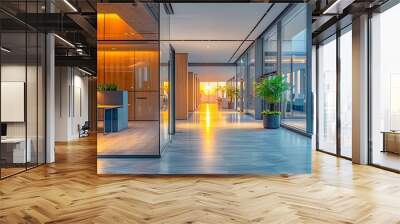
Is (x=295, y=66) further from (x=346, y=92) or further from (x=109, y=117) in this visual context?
(x=109, y=117)

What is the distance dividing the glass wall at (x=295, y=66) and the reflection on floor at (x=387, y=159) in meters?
3.69

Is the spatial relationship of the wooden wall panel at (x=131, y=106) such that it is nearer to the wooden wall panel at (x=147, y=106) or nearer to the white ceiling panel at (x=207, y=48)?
the wooden wall panel at (x=147, y=106)

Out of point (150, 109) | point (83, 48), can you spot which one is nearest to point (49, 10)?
point (150, 109)

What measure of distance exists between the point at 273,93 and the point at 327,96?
3.59 m

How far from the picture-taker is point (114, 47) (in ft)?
23.1

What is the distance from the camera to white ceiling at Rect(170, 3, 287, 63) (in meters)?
10.7

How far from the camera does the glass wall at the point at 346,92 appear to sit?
27.3ft

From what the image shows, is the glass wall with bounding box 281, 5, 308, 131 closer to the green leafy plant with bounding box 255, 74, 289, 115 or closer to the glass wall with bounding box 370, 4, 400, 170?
the green leafy plant with bounding box 255, 74, 289, 115

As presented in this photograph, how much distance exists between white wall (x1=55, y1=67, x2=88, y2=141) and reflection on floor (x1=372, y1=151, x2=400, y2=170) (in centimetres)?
939

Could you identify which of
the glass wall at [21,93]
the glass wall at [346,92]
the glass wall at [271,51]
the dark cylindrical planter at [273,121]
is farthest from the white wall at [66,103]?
the glass wall at [346,92]

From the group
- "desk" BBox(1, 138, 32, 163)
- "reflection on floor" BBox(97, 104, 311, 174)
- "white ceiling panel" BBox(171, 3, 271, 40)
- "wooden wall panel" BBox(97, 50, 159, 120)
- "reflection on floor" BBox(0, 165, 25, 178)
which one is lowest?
"reflection on floor" BBox(0, 165, 25, 178)

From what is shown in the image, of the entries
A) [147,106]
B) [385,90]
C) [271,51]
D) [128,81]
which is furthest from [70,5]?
[271,51]

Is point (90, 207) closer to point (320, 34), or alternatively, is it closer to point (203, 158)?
point (203, 158)

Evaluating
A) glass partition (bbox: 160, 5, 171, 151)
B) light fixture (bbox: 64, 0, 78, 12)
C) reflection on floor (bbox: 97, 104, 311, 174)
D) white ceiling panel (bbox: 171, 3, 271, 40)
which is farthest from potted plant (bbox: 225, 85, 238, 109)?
light fixture (bbox: 64, 0, 78, 12)
